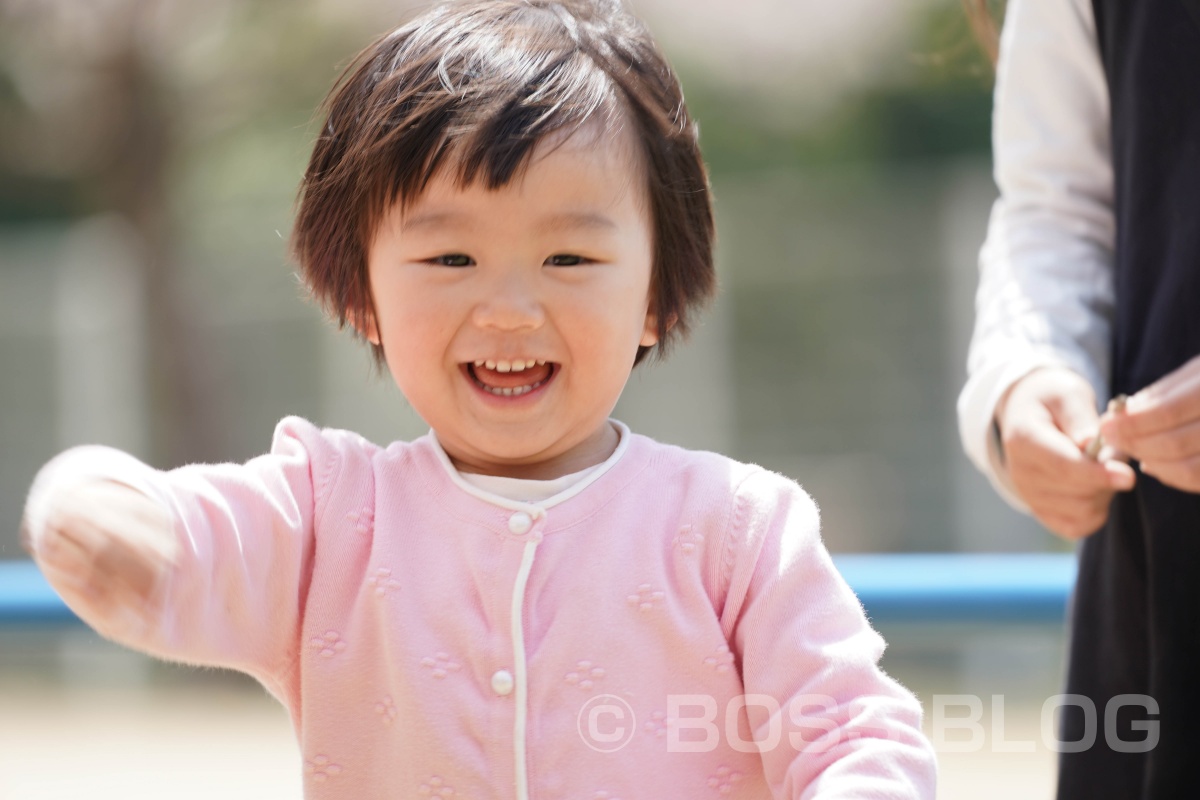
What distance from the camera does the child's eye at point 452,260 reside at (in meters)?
1.19

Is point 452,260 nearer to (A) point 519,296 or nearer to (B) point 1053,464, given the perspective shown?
(A) point 519,296

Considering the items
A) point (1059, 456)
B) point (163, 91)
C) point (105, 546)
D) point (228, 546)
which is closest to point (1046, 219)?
point (1059, 456)

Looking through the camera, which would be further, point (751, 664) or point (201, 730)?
point (201, 730)

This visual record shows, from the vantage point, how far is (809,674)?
1121 mm

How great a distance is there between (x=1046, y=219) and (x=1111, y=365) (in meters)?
0.18

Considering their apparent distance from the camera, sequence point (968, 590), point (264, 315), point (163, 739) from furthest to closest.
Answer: point (264, 315), point (163, 739), point (968, 590)

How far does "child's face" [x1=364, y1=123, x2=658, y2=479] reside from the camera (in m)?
1.18

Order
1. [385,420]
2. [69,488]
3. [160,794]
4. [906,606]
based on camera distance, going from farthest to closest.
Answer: [385,420], [160,794], [906,606], [69,488]

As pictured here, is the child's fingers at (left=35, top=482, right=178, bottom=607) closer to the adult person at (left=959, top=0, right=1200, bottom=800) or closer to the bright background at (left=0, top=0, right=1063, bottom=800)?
the adult person at (left=959, top=0, right=1200, bottom=800)

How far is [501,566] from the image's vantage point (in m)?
1.18

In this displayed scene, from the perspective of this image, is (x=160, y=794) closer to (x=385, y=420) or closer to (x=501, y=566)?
(x=385, y=420)

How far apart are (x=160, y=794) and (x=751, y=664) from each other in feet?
13.2

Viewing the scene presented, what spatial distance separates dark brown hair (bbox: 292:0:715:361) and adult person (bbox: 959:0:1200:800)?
36cm

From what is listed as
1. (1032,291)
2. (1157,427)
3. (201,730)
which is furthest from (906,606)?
(201,730)
